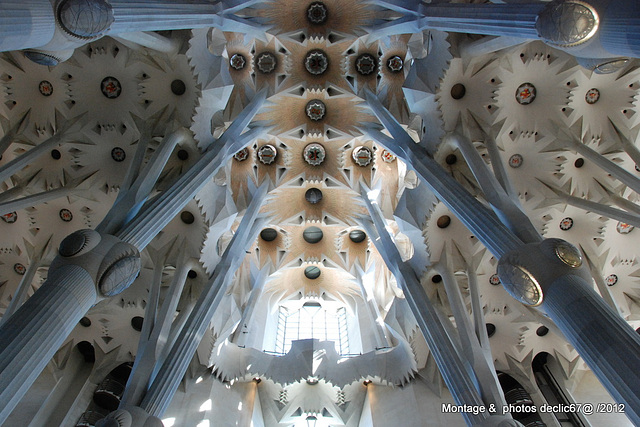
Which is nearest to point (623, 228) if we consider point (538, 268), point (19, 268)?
point (538, 268)

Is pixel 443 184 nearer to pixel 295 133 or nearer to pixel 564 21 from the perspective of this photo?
pixel 564 21

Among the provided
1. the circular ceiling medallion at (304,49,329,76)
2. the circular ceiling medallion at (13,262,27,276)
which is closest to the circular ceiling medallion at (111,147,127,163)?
the circular ceiling medallion at (13,262,27,276)

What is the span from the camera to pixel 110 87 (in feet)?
40.4

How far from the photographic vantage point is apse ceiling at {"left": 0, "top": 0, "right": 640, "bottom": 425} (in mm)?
11859

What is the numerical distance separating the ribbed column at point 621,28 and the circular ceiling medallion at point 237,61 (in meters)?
13.4

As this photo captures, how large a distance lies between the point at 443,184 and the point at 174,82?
7.82 meters

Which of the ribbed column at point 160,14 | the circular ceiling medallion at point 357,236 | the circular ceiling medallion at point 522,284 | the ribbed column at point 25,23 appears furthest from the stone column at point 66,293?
the circular ceiling medallion at point 357,236

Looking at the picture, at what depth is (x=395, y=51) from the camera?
1714 cm

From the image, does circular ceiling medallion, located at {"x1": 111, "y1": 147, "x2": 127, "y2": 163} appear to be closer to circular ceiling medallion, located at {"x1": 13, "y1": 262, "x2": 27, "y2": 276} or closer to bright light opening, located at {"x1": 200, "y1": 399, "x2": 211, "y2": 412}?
circular ceiling medallion, located at {"x1": 13, "y1": 262, "x2": 27, "y2": 276}

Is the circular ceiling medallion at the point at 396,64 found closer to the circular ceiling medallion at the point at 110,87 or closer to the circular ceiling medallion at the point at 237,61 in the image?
the circular ceiling medallion at the point at 237,61

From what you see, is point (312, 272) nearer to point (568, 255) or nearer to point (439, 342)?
point (439, 342)

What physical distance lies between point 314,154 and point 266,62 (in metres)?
4.19

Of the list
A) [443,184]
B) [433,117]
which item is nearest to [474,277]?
[443,184]

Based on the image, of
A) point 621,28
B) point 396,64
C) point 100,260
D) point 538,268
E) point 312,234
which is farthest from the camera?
point 312,234
